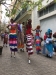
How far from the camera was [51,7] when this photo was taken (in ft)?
74.7

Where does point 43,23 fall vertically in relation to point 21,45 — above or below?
above

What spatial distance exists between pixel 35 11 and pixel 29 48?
1926 cm

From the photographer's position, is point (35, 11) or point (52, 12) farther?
point (35, 11)

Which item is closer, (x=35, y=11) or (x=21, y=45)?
(x=21, y=45)

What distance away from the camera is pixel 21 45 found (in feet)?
50.2

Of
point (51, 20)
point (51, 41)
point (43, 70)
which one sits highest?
point (51, 20)

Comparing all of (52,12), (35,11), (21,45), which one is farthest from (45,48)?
(35,11)

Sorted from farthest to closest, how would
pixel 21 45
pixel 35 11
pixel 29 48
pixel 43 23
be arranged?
pixel 35 11 → pixel 43 23 → pixel 21 45 → pixel 29 48

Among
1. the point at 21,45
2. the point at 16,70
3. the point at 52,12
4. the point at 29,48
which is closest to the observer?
the point at 16,70

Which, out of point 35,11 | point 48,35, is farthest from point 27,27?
point 35,11

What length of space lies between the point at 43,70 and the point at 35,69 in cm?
31

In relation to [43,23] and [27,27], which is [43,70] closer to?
[27,27]

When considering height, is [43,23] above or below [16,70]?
above

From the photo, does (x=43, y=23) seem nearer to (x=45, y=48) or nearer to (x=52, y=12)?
(x=52, y=12)
